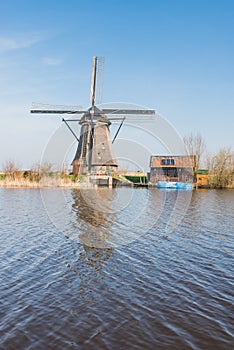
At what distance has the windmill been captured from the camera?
32.9 metres

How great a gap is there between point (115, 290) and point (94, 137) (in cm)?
2884

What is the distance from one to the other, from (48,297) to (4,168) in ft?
106

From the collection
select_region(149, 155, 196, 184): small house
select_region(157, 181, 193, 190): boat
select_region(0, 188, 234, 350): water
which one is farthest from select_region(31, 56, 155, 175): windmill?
select_region(0, 188, 234, 350): water

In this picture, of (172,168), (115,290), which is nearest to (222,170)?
(172,168)

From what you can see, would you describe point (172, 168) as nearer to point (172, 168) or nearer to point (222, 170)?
point (172, 168)

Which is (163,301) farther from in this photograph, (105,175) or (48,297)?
(105,175)

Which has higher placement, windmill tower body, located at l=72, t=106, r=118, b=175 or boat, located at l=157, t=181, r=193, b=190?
windmill tower body, located at l=72, t=106, r=118, b=175

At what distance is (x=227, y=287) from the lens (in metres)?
5.55

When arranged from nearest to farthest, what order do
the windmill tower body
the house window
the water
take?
the water < the windmill tower body < the house window

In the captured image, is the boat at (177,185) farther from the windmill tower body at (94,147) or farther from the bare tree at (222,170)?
the windmill tower body at (94,147)

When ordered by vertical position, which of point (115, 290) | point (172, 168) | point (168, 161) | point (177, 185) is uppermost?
point (168, 161)

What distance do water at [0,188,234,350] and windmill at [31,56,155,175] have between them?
22.7 metres

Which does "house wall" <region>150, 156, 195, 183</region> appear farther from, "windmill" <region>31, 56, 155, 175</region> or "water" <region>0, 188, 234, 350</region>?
"water" <region>0, 188, 234, 350</region>

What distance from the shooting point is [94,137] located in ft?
110
